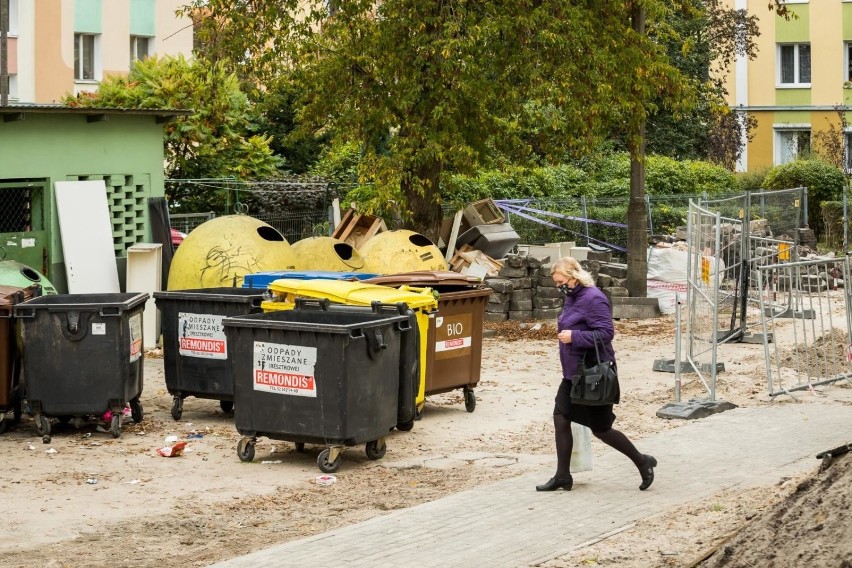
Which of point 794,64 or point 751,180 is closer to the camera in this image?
point 751,180

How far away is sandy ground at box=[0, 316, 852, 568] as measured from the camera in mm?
7801

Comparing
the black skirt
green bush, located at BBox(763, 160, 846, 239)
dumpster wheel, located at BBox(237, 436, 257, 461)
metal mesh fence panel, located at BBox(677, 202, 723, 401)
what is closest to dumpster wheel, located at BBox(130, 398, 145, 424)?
dumpster wheel, located at BBox(237, 436, 257, 461)

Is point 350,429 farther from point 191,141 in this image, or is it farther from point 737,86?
point 737,86

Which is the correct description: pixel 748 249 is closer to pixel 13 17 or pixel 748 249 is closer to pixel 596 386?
pixel 596 386

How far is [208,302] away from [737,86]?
42.7 metres

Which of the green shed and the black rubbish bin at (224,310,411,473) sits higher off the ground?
the green shed

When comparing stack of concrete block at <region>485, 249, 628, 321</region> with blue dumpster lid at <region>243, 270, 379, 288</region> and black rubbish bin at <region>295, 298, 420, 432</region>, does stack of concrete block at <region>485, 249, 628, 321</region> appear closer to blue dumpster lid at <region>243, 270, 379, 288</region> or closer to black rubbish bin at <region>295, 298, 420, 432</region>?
blue dumpster lid at <region>243, 270, 379, 288</region>

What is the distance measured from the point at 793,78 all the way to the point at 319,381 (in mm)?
44984

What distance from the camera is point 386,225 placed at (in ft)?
74.8

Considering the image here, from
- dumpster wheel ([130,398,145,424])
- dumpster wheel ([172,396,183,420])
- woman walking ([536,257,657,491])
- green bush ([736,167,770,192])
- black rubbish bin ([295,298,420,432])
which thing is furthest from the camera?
green bush ([736,167,770,192])

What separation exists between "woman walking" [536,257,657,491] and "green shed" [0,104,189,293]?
380 inches

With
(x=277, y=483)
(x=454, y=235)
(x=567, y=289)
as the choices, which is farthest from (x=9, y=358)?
(x=454, y=235)

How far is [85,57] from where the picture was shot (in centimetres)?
4462

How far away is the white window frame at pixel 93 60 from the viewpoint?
44281 mm
